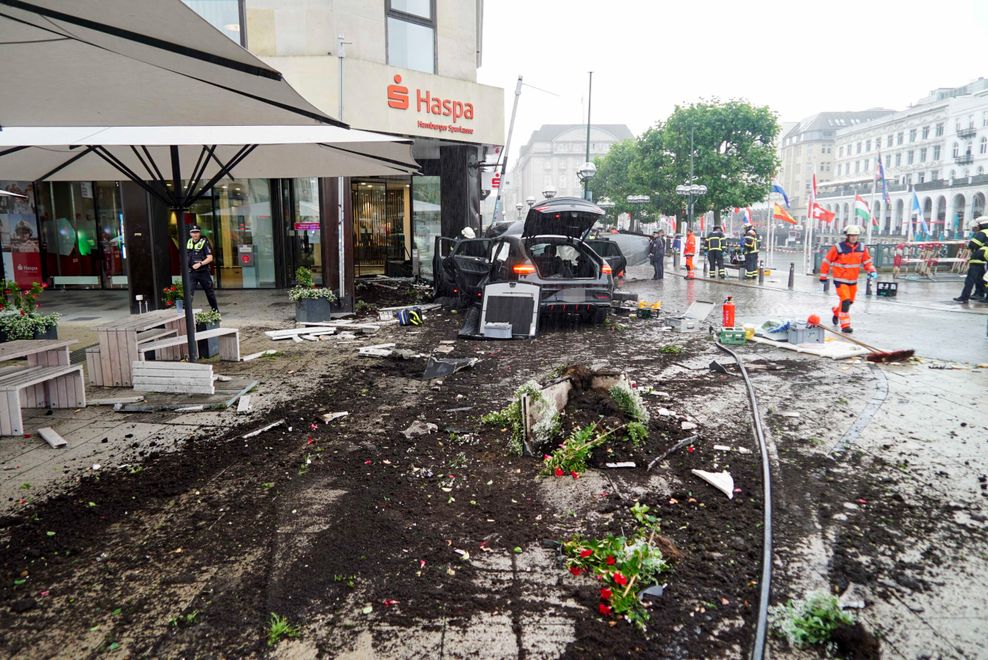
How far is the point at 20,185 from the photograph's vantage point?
18.0m

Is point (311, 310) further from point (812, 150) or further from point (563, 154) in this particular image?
point (563, 154)

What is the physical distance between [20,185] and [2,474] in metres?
17.2

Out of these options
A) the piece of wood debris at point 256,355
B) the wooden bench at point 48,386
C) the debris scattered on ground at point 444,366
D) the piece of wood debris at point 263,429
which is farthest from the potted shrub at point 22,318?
the debris scattered on ground at point 444,366

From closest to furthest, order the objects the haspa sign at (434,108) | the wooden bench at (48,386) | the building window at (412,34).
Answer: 1. the wooden bench at (48,386)
2. the haspa sign at (434,108)
3. the building window at (412,34)

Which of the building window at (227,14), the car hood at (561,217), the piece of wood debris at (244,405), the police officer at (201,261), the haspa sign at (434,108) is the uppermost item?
the building window at (227,14)

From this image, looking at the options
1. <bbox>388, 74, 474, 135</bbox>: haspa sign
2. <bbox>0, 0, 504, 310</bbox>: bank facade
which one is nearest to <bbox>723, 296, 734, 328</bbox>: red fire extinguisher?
<bbox>0, 0, 504, 310</bbox>: bank facade

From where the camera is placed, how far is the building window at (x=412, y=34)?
613 inches

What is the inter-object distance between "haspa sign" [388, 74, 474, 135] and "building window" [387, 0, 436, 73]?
87 cm

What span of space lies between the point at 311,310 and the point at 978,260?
15454 mm

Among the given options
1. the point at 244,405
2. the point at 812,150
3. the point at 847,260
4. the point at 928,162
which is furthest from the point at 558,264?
the point at 812,150

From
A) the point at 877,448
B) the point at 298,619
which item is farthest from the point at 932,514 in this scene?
the point at 298,619

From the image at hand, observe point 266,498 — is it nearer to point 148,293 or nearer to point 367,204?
point 148,293

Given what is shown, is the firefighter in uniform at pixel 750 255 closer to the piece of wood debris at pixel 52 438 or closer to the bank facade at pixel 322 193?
the bank facade at pixel 322 193

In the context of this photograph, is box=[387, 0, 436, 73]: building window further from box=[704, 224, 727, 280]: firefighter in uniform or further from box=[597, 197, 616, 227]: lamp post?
box=[597, 197, 616, 227]: lamp post
